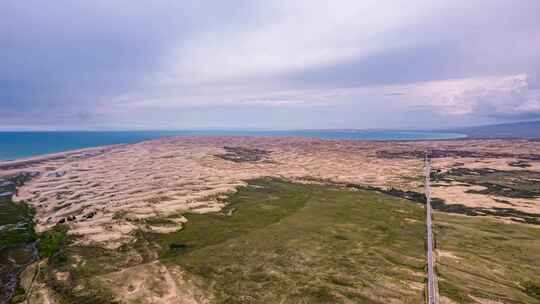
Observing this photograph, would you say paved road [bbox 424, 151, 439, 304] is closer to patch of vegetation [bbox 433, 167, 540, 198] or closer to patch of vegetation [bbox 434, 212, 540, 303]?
patch of vegetation [bbox 434, 212, 540, 303]

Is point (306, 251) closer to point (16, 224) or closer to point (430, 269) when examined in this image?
point (430, 269)

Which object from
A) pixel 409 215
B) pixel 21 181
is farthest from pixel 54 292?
pixel 21 181

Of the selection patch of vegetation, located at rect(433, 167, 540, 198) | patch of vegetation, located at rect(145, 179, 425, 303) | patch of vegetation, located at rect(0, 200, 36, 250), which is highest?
patch of vegetation, located at rect(433, 167, 540, 198)

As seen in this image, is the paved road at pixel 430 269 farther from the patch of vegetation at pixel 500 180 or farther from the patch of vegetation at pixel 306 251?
the patch of vegetation at pixel 500 180

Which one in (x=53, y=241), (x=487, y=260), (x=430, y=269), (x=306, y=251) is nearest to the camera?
(x=430, y=269)

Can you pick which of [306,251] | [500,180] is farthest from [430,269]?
[500,180]

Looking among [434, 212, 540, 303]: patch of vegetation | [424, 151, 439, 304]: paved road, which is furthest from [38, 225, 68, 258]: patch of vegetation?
[434, 212, 540, 303]: patch of vegetation

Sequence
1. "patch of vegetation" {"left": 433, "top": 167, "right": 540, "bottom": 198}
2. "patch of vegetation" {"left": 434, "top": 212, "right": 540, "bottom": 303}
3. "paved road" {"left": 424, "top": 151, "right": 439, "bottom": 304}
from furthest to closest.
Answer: "patch of vegetation" {"left": 433, "top": 167, "right": 540, "bottom": 198}, "patch of vegetation" {"left": 434, "top": 212, "right": 540, "bottom": 303}, "paved road" {"left": 424, "top": 151, "right": 439, "bottom": 304}

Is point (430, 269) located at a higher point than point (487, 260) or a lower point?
higher
